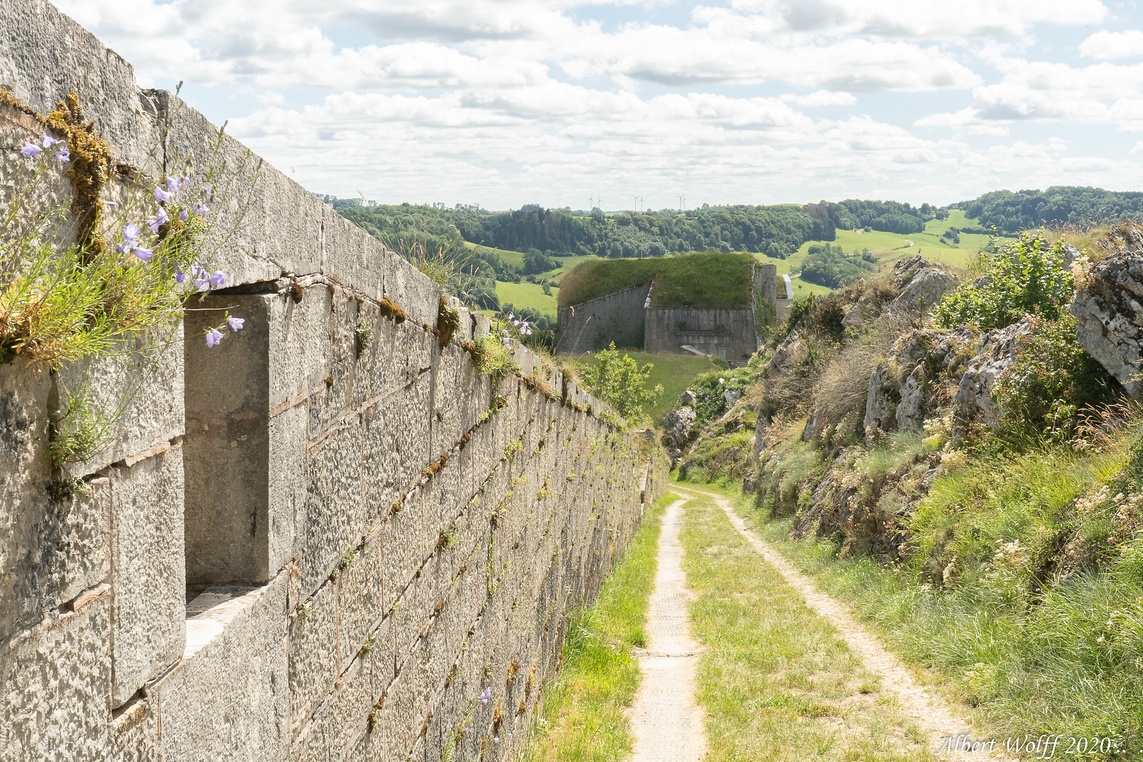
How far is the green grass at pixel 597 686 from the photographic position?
6297mm

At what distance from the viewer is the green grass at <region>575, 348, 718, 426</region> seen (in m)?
46.5

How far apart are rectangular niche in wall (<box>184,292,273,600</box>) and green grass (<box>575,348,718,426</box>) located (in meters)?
42.4

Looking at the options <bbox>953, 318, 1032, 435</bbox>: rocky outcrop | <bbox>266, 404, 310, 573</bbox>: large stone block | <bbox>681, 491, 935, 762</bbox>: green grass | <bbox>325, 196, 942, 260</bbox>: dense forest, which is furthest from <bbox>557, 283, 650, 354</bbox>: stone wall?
<bbox>266, 404, 310, 573</bbox>: large stone block

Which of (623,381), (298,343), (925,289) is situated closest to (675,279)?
(623,381)

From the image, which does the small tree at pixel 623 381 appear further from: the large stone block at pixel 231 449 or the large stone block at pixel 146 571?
the large stone block at pixel 146 571

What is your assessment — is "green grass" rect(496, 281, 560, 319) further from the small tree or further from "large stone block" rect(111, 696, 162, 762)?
"large stone block" rect(111, 696, 162, 762)

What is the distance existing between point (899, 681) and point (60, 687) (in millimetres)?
6586

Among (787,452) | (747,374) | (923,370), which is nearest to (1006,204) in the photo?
(747,374)

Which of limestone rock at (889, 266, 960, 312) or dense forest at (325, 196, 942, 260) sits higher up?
dense forest at (325, 196, 942, 260)

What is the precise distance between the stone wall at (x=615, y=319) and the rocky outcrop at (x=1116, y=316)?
51718mm

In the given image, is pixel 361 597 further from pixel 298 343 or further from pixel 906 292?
pixel 906 292

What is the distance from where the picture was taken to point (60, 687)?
5.16 ft

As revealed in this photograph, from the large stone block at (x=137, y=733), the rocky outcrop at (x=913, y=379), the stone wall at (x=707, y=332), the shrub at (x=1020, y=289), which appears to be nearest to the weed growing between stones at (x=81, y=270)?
the large stone block at (x=137, y=733)

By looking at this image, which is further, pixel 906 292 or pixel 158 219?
pixel 906 292
